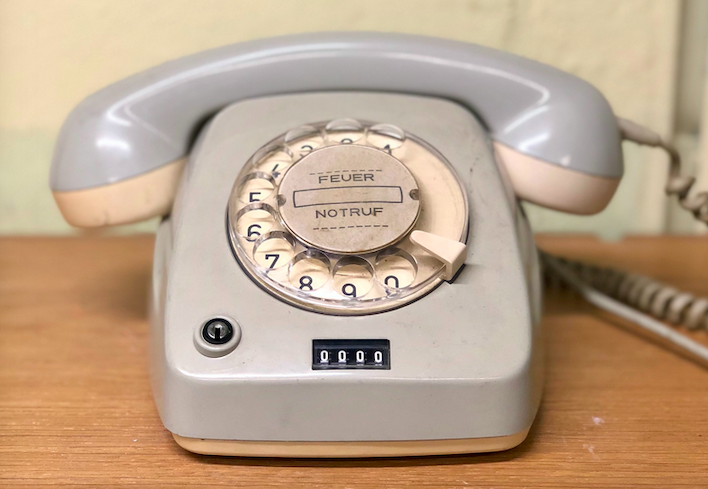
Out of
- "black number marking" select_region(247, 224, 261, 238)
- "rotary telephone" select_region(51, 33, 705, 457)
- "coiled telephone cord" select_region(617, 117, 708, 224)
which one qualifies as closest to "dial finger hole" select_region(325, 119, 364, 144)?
"rotary telephone" select_region(51, 33, 705, 457)

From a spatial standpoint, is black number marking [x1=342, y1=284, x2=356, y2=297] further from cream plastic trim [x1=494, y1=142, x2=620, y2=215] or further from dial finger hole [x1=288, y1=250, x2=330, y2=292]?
cream plastic trim [x1=494, y1=142, x2=620, y2=215]

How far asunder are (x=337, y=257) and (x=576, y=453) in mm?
232

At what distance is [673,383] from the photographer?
604 millimetres

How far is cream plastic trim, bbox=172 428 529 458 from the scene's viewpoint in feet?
1.55

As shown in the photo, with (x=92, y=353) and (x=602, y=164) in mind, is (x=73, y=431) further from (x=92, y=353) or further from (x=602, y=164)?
(x=602, y=164)

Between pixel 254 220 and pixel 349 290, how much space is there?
0.35ft

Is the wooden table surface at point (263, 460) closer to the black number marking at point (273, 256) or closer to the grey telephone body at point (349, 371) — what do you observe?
the grey telephone body at point (349, 371)

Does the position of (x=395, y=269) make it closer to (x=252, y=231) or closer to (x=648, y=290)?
(x=252, y=231)

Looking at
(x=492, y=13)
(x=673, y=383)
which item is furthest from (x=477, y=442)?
(x=492, y=13)

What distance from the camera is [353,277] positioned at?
1.67 ft

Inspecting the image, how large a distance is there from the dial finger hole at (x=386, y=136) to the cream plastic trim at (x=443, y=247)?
12 centimetres

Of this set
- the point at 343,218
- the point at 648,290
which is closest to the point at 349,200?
the point at 343,218

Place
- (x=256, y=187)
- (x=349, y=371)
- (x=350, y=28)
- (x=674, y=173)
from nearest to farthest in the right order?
1. (x=349, y=371)
2. (x=256, y=187)
3. (x=674, y=173)
4. (x=350, y=28)

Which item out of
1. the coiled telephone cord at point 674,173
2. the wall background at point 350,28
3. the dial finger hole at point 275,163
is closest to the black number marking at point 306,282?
the dial finger hole at point 275,163
